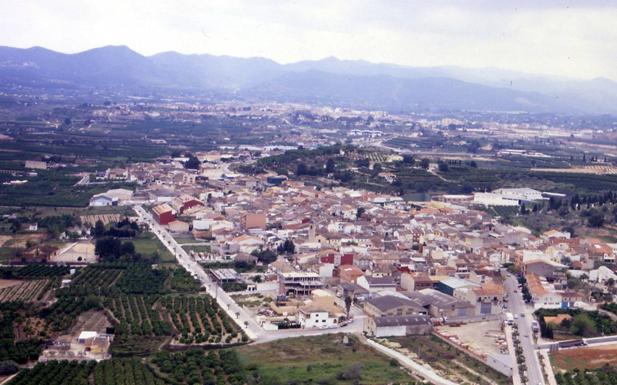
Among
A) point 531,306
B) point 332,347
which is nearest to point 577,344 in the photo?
point 531,306

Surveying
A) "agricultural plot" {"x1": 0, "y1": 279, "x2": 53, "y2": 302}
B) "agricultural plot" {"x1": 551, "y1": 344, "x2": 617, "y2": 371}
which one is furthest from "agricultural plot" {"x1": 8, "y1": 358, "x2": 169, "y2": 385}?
"agricultural plot" {"x1": 551, "y1": 344, "x2": 617, "y2": 371}

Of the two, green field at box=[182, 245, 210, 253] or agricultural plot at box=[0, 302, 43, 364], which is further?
green field at box=[182, 245, 210, 253]

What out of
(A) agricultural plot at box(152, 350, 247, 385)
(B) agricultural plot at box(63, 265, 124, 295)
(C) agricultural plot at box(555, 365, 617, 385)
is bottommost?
(B) agricultural plot at box(63, 265, 124, 295)

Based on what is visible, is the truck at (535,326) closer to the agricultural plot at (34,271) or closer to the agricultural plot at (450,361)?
the agricultural plot at (450,361)

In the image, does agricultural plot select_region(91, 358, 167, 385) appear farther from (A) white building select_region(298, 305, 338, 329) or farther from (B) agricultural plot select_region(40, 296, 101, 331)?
(A) white building select_region(298, 305, 338, 329)

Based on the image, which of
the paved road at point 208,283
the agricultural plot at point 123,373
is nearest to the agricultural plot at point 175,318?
the paved road at point 208,283

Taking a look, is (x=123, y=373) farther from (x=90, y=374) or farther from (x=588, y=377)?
(x=588, y=377)
